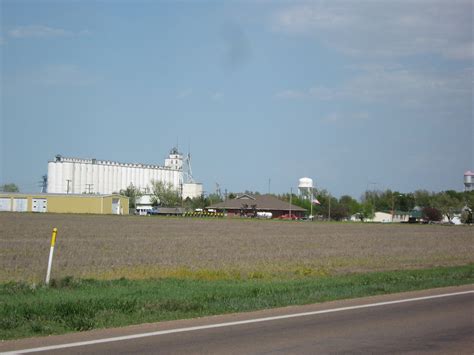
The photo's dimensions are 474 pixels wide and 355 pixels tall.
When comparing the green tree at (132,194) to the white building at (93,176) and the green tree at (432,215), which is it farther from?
the green tree at (432,215)

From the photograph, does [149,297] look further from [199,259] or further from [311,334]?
[199,259]

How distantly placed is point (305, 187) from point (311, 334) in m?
174

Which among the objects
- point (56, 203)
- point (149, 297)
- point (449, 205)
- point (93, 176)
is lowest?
point (149, 297)

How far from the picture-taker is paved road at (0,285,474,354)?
10.0 m

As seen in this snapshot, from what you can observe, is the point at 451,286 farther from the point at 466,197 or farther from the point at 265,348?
the point at 466,197

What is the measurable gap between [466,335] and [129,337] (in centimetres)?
563

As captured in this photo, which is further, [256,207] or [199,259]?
[256,207]

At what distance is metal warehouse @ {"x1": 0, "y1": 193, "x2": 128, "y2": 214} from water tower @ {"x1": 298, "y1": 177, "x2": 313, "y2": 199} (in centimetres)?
7403

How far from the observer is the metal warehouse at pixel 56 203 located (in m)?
118

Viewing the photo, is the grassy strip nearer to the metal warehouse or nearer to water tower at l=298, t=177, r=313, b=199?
the metal warehouse

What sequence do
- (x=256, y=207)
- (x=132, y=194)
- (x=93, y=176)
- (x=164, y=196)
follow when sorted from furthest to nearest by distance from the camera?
(x=93, y=176) → (x=164, y=196) → (x=132, y=194) → (x=256, y=207)

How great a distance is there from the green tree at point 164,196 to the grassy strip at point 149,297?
156733mm

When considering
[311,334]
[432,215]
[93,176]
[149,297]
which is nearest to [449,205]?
A: [432,215]

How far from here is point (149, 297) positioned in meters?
14.8
